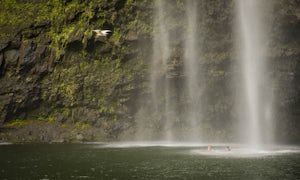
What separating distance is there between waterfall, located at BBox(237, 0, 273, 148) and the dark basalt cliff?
1.49 metres

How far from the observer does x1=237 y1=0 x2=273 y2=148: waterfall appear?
203 feet

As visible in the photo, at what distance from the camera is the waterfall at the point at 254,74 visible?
61.8 m

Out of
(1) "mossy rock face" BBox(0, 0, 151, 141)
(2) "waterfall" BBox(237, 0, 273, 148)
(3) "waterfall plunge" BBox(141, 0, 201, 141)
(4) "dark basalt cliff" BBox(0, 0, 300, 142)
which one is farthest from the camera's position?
(3) "waterfall plunge" BBox(141, 0, 201, 141)

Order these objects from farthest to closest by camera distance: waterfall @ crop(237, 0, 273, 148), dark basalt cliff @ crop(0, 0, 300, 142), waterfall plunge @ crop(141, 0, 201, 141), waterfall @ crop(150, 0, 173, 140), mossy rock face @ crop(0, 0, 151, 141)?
waterfall @ crop(150, 0, 173, 140) → waterfall plunge @ crop(141, 0, 201, 141) → mossy rock face @ crop(0, 0, 151, 141) → dark basalt cliff @ crop(0, 0, 300, 142) → waterfall @ crop(237, 0, 273, 148)

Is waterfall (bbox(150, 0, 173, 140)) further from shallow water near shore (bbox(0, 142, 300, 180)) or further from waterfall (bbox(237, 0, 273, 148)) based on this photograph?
shallow water near shore (bbox(0, 142, 300, 180))

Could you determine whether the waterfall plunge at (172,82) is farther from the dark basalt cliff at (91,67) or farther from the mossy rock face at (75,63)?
the mossy rock face at (75,63)

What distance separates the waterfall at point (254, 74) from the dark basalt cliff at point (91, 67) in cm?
149

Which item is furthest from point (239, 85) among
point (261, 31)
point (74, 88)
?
point (74, 88)

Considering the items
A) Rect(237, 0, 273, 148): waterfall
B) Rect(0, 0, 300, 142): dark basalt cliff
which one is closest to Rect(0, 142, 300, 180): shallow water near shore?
Rect(0, 0, 300, 142): dark basalt cliff

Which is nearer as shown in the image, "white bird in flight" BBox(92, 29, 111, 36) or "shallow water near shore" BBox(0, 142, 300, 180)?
"shallow water near shore" BBox(0, 142, 300, 180)

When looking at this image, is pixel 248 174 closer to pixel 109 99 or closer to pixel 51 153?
pixel 51 153

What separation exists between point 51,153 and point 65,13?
33.0 metres

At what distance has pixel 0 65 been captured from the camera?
64062 mm

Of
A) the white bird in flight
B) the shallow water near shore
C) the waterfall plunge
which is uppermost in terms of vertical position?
the white bird in flight
